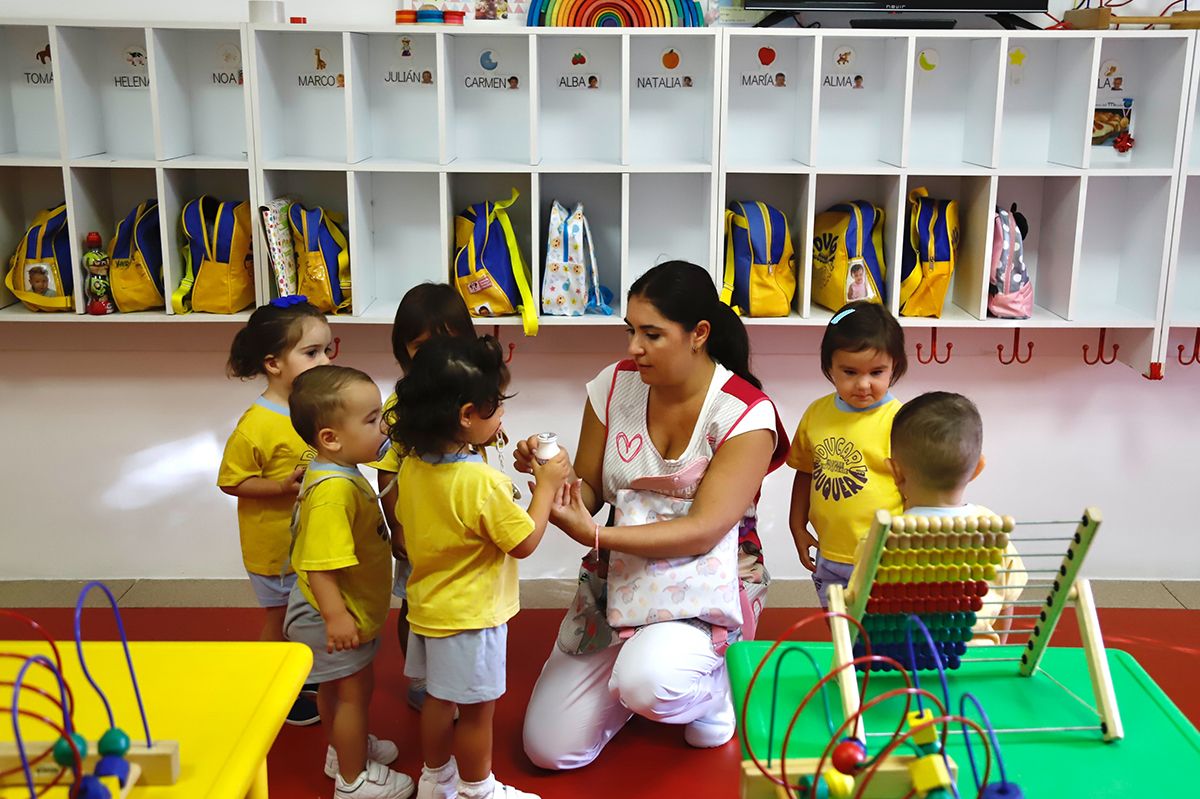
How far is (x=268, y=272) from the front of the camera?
10.6 feet

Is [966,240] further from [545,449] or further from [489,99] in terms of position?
[545,449]

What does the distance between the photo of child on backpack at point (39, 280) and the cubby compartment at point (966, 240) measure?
240 cm

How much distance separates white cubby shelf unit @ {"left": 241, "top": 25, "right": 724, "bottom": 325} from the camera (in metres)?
3.18

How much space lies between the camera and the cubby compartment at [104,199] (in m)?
3.18

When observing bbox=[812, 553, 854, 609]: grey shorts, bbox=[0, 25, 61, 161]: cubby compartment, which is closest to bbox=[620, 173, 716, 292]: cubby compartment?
bbox=[812, 553, 854, 609]: grey shorts

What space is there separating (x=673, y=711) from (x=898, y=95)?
5.97 feet

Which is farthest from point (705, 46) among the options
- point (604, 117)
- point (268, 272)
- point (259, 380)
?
point (259, 380)

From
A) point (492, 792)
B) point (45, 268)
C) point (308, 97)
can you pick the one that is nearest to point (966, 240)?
point (308, 97)

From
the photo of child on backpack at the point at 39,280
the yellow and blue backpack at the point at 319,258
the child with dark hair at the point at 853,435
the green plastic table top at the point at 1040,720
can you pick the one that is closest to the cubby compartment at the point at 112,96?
the photo of child on backpack at the point at 39,280

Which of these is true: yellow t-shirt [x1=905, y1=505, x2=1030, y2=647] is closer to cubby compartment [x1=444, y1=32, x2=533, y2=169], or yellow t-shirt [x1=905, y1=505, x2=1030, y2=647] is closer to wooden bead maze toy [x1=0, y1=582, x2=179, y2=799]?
wooden bead maze toy [x1=0, y1=582, x2=179, y2=799]

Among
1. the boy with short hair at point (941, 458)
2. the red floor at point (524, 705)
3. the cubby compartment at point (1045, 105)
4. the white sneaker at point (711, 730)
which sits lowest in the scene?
the red floor at point (524, 705)

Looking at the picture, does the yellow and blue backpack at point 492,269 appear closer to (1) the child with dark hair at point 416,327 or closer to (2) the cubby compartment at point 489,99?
(2) the cubby compartment at point 489,99

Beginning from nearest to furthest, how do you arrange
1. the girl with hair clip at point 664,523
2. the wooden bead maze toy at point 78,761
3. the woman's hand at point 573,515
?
the wooden bead maze toy at point 78,761 < the woman's hand at point 573,515 < the girl with hair clip at point 664,523

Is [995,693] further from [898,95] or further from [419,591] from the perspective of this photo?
[898,95]
